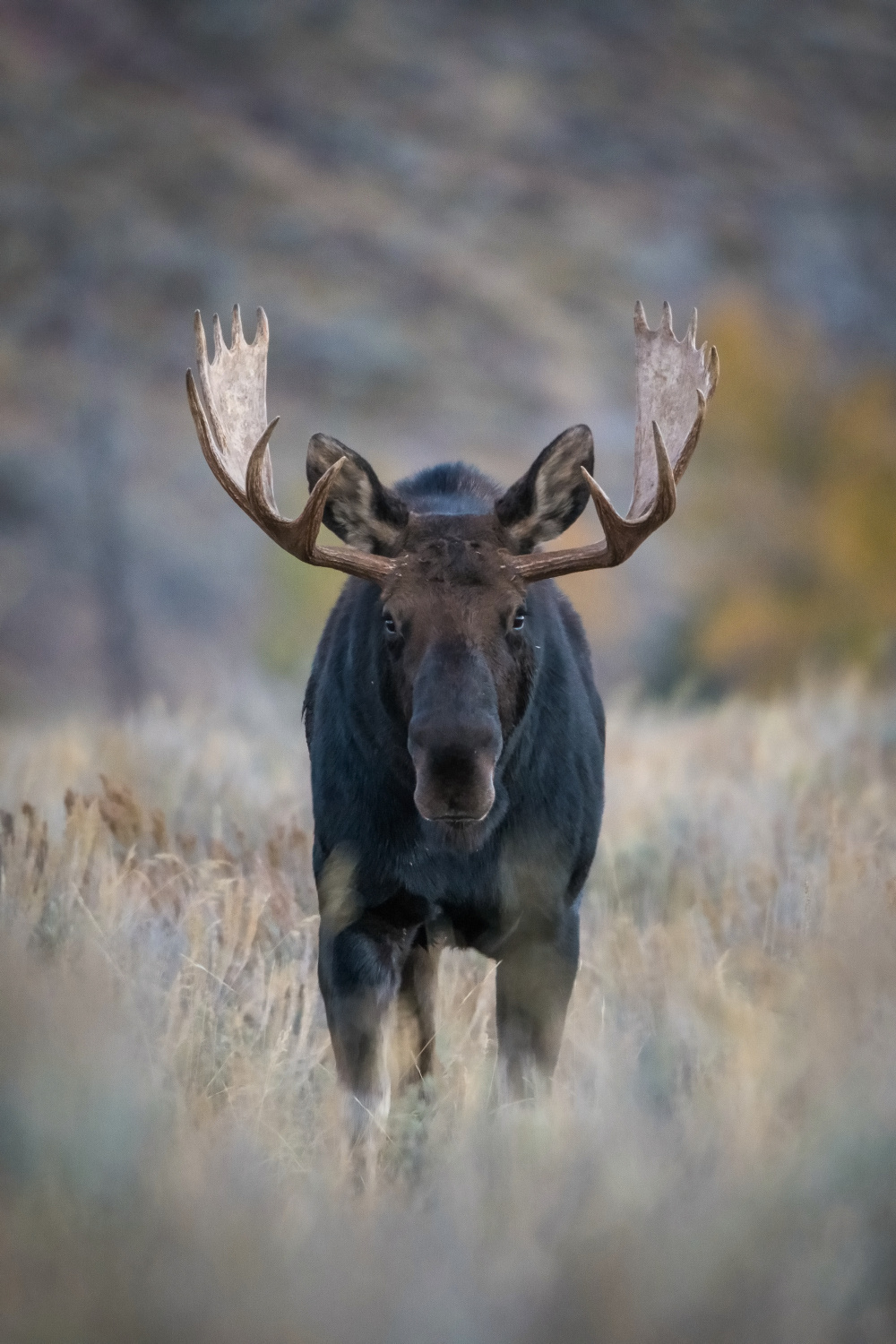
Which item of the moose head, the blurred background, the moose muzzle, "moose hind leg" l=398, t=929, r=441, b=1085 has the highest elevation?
the blurred background

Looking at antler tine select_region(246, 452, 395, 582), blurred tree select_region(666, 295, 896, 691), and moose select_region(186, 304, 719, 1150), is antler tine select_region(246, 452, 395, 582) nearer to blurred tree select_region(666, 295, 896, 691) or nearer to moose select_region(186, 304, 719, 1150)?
moose select_region(186, 304, 719, 1150)

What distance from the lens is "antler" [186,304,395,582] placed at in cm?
468

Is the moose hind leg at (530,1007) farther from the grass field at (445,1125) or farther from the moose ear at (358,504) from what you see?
the moose ear at (358,504)

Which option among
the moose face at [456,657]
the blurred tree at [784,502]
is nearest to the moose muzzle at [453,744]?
the moose face at [456,657]

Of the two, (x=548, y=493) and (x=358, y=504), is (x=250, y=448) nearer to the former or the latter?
(x=358, y=504)

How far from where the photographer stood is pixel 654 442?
15.9 feet

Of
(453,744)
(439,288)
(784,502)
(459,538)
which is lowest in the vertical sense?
(453,744)

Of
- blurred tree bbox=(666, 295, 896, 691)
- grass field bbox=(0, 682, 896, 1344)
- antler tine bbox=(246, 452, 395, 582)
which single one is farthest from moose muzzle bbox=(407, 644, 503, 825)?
blurred tree bbox=(666, 295, 896, 691)

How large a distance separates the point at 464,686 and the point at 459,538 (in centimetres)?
57

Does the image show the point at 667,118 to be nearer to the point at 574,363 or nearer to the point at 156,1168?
the point at 574,363

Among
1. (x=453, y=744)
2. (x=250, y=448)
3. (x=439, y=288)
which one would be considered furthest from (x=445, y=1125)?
(x=439, y=288)

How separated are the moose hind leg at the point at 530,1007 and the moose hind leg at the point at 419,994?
0.35m

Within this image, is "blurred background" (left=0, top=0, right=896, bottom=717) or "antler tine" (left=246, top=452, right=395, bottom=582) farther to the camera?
"blurred background" (left=0, top=0, right=896, bottom=717)

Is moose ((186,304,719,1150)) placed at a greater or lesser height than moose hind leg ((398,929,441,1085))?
greater
